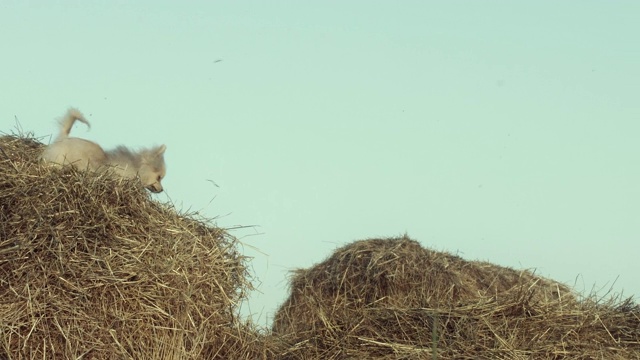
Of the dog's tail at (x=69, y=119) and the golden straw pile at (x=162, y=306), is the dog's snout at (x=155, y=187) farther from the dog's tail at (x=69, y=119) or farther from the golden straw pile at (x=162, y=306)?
the golden straw pile at (x=162, y=306)

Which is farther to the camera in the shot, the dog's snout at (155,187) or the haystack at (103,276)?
the dog's snout at (155,187)

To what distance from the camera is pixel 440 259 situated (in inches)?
395

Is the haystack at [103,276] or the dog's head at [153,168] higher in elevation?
the dog's head at [153,168]

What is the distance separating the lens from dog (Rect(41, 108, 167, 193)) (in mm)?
7555

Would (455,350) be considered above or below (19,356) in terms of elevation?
above

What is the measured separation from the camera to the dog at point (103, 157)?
24.8ft

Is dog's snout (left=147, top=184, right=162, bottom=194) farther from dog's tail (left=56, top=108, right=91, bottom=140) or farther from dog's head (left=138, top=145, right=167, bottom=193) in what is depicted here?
dog's tail (left=56, top=108, right=91, bottom=140)

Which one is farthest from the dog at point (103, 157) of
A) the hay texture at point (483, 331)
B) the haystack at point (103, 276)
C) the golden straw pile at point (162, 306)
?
the hay texture at point (483, 331)

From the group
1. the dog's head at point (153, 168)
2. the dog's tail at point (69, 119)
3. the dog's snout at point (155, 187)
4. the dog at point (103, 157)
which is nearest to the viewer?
the dog at point (103, 157)

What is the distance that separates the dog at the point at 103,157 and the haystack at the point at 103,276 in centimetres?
49

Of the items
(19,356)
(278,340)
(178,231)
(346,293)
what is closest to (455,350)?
(278,340)

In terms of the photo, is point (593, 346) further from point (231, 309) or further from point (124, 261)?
point (124, 261)

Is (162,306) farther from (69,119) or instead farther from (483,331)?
(69,119)

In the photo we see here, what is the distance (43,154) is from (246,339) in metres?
2.38
